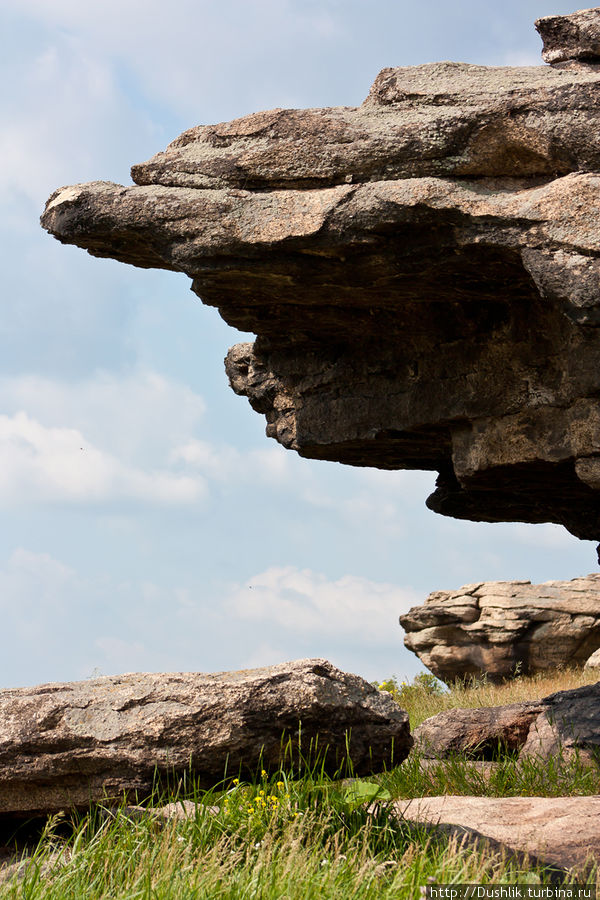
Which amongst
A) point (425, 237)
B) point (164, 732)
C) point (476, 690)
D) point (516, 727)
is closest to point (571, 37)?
point (425, 237)

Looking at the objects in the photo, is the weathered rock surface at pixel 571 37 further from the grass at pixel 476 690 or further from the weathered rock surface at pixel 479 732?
the grass at pixel 476 690

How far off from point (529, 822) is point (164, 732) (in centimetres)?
267

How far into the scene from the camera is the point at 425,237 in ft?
22.8

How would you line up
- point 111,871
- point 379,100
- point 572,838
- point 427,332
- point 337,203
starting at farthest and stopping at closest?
point 427,332 < point 379,100 < point 337,203 < point 572,838 < point 111,871

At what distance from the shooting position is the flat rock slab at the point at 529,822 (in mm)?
5660

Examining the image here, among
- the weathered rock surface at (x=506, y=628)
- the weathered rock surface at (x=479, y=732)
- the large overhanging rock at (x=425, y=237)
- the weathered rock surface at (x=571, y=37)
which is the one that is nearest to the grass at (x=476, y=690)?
the weathered rock surface at (x=506, y=628)

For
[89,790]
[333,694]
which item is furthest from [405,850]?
[89,790]

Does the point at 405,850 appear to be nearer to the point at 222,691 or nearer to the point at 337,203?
the point at 222,691

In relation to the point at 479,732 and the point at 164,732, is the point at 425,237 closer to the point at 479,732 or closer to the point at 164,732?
the point at 164,732

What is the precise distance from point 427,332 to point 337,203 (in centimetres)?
210

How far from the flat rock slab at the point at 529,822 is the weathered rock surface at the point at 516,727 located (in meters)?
2.11

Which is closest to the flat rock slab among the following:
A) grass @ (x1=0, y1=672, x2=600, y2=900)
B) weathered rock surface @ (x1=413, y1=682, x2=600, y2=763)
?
grass @ (x1=0, y1=672, x2=600, y2=900)

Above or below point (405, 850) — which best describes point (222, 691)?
above

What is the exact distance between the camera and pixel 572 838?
5.83 metres
